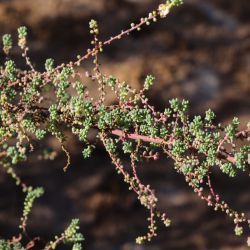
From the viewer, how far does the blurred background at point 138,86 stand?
3.12 metres

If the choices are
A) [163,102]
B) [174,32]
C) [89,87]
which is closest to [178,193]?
[163,102]

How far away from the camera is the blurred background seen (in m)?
3.12

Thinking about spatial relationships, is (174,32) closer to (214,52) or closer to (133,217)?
(214,52)

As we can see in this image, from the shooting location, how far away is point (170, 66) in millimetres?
3658

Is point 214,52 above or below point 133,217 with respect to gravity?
above

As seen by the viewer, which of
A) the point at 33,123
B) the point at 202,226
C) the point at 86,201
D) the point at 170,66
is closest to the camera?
the point at 33,123

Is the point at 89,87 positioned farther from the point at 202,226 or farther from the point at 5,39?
the point at 5,39

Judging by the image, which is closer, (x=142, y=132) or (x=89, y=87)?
(x=142, y=132)

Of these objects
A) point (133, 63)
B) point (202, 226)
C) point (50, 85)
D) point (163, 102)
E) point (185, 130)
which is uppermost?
point (133, 63)

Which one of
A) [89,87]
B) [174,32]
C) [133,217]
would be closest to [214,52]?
[174,32]

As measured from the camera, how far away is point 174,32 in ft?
12.3

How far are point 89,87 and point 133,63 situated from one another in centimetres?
39

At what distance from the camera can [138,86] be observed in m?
3.38

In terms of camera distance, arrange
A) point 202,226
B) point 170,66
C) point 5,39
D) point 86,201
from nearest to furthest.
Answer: point 5,39 < point 86,201 < point 202,226 < point 170,66
